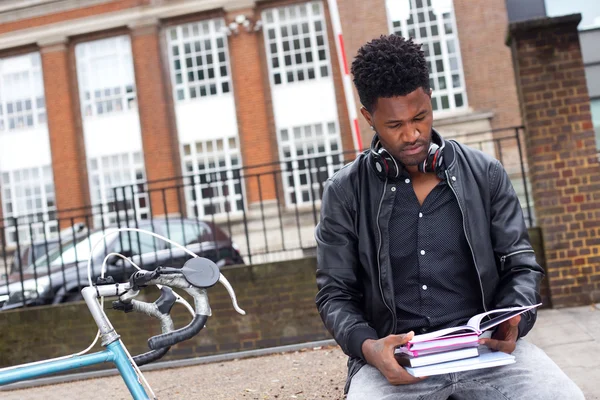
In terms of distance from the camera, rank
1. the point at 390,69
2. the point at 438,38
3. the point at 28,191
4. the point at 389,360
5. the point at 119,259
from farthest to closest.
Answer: the point at 28,191 → the point at 438,38 → the point at 119,259 → the point at 390,69 → the point at 389,360

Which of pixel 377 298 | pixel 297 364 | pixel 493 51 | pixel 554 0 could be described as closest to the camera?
pixel 377 298

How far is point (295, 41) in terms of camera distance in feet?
77.8

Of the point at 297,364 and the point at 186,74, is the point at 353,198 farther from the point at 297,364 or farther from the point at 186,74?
the point at 186,74

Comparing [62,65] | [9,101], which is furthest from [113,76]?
[9,101]

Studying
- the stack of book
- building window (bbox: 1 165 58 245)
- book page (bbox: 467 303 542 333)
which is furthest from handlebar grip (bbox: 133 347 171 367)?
building window (bbox: 1 165 58 245)

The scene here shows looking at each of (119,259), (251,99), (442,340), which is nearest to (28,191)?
(251,99)

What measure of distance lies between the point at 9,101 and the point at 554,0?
1827 cm

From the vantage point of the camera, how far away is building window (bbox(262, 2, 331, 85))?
23469mm

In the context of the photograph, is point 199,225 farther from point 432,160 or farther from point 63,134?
point 63,134

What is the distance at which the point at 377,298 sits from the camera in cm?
256

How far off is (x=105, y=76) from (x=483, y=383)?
24.0 meters

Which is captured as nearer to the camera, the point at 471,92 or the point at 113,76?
the point at 471,92

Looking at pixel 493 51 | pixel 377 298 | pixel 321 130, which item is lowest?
pixel 377 298

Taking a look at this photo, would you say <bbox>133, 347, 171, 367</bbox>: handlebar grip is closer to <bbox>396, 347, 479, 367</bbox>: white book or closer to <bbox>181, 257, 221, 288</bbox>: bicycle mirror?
<bbox>181, 257, 221, 288</bbox>: bicycle mirror
